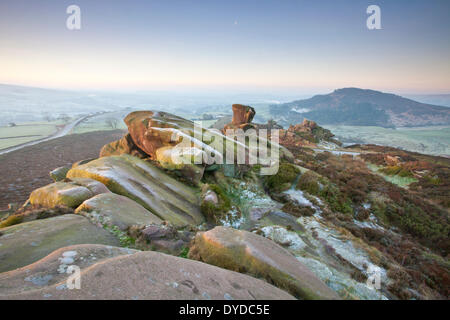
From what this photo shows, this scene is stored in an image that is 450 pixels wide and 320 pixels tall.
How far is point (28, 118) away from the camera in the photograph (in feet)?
474

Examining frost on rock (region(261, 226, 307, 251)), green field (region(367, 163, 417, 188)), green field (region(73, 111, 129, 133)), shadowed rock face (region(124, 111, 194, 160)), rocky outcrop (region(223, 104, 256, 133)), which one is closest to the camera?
frost on rock (region(261, 226, 307, 251))

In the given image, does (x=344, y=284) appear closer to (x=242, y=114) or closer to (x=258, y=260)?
(x=258, y=260)

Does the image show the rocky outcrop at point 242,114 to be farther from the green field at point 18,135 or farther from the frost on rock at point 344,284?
the green field at point 18,135

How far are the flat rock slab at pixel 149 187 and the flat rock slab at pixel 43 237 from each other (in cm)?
327

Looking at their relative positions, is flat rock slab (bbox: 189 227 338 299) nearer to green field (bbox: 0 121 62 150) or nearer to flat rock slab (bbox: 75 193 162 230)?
flat rock slab (bbox: 75 193 162 230)

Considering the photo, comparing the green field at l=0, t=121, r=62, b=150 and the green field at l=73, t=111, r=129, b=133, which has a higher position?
the green field at l=73, t=111, r=129, b=133

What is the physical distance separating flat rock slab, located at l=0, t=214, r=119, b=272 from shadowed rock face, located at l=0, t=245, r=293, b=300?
4.56 feet

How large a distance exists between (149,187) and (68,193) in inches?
154

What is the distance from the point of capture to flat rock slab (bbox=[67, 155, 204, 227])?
10.3 m

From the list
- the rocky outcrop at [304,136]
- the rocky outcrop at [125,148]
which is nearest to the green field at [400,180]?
the rocky outcrop at [304,136]

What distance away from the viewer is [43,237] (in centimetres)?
586

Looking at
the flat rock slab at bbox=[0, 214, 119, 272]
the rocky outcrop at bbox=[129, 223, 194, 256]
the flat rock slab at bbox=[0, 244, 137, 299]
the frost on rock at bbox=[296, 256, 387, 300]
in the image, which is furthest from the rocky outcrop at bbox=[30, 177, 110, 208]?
the frost on rock at bbox=[296, 256, 387, 300]

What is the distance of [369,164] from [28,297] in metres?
39.3
